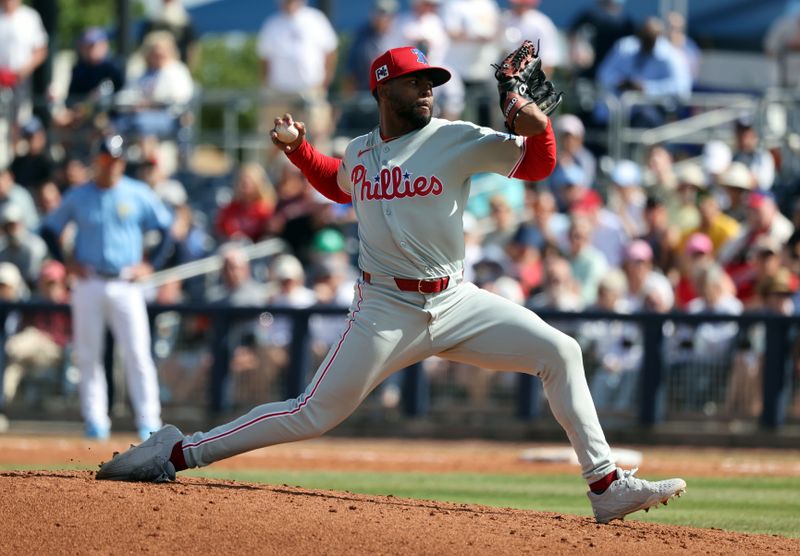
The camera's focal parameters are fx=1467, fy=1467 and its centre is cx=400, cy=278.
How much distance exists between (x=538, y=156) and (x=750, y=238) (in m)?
7.49

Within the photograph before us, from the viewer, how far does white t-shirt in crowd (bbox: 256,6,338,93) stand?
1698cm

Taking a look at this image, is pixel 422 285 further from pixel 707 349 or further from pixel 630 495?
pixel 707 349

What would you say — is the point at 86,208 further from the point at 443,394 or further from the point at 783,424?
the point at 783,424

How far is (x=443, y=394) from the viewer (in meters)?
13.5

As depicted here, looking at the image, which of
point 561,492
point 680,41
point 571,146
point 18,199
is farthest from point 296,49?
point 561,492

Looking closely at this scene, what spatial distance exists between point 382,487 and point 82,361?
4228 mm

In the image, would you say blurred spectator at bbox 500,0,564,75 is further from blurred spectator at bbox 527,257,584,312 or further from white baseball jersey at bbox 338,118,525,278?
white baseball jersey at bbox 338,118,525,278

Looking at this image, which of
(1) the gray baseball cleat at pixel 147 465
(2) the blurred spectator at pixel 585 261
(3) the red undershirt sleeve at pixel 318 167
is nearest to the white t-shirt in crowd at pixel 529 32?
(2) the blurred spectator at pixel 585 261

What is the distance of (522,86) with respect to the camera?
245 inches

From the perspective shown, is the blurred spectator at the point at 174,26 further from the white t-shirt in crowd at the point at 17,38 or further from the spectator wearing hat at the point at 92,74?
the white t-shirt in crowd at the point at 17,38

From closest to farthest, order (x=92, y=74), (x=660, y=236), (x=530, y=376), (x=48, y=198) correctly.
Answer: (x=530, y=376), (x=660, y=236), (x=48, y=198), (x=92, y=74)

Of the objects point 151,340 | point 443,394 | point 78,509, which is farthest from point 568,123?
point 78,509

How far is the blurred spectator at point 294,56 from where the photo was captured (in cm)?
1691

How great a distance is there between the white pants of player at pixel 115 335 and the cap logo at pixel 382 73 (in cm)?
628
